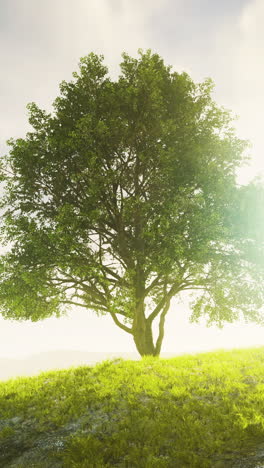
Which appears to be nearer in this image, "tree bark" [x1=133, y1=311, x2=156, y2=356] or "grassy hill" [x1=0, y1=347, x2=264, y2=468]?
"grassy hill" [x1=0, y1=347, x2=264, y2=468]

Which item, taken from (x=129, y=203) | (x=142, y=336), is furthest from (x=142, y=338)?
(x=129, y=203)

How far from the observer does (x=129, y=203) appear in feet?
66.7

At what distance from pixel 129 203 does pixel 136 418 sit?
12651 mm

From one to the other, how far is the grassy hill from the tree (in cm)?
577

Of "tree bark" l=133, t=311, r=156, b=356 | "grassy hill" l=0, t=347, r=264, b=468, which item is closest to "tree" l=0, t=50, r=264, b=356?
"tree bark" l=133, t=311, r=156, b=356

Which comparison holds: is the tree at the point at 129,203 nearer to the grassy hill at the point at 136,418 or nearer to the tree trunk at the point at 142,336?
the tree trunk at the point at 142,336

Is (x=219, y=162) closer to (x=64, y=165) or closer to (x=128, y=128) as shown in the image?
(x=128, y=128)

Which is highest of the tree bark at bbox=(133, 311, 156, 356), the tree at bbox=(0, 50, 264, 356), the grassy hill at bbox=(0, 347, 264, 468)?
the tree at bbox=(0, 50, 264, 356)

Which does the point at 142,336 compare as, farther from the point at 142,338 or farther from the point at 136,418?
the point at 136,418

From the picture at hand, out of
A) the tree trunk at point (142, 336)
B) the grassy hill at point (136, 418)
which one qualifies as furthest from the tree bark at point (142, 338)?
the grassy hill at point (136, 418)

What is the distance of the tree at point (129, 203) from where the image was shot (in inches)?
765

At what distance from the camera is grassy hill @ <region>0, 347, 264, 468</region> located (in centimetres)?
862

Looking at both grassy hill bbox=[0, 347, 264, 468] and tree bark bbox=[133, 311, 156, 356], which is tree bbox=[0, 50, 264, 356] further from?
grassy hill bbox=[0, 347, 264, 468]

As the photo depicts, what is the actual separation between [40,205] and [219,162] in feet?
42.4
